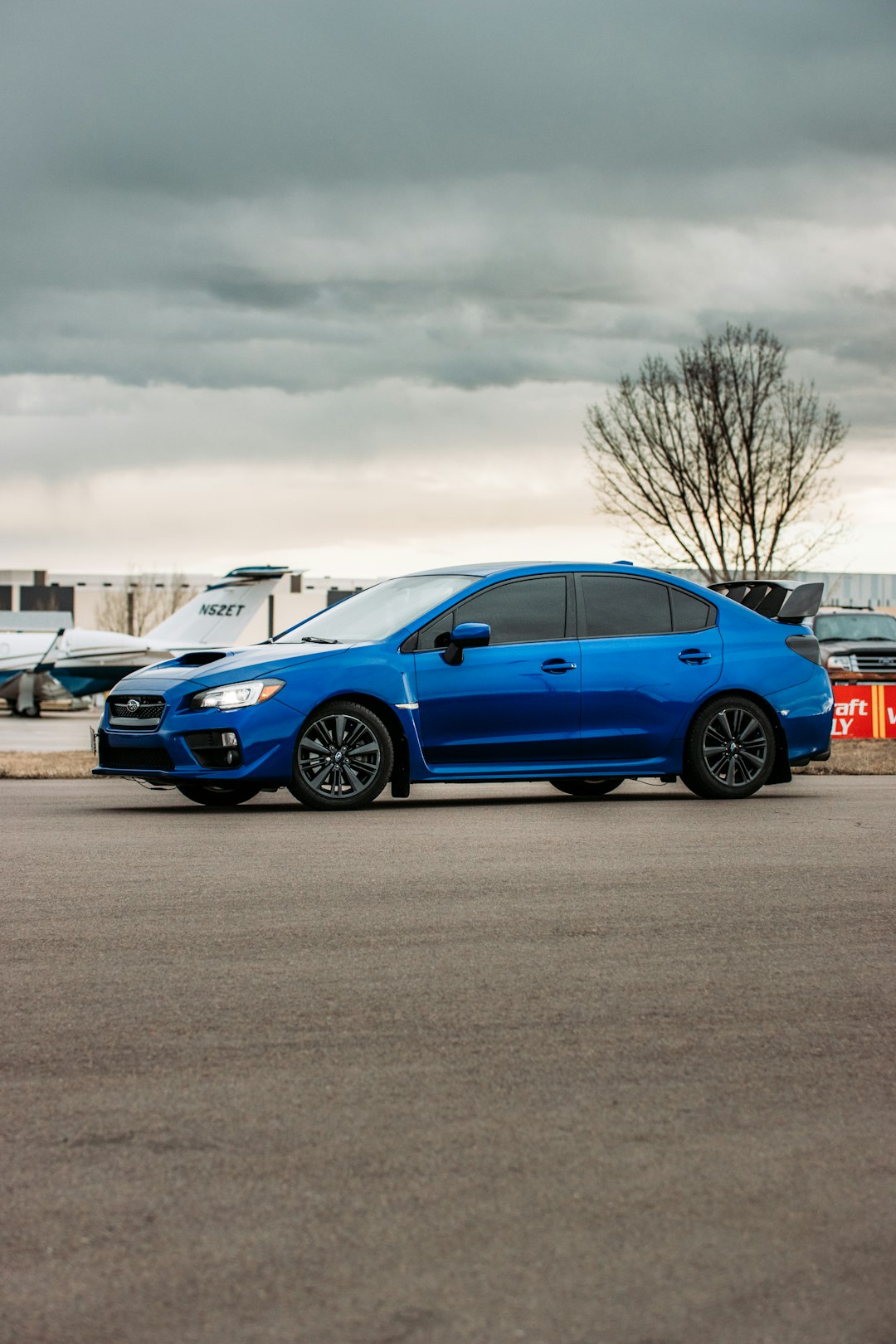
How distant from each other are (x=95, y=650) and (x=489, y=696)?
119 feet

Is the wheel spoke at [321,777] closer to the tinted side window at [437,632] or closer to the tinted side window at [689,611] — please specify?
the tinted side window at [437,632]

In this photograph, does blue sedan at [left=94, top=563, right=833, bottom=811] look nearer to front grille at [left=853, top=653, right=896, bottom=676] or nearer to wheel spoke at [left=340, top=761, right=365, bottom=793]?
wheel spoke at [left=340, top=761, right=365, bottom=793]

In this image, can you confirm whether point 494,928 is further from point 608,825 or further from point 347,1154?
point 608,825

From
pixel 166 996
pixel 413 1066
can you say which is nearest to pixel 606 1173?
pixel 413 1066

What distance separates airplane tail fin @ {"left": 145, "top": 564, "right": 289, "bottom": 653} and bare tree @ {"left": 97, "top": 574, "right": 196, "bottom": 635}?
4639cm

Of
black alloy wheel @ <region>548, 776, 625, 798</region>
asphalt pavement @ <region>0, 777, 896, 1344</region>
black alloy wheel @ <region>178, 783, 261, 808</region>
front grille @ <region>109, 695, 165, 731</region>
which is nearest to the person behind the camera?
asphalt pavement @ <region>0, 777, 896, 1344</region>

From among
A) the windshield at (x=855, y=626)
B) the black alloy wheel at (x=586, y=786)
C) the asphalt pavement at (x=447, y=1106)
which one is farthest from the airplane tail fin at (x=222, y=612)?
the asphalt pavement at (x=447, y=1106)

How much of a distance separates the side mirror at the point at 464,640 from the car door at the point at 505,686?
58mm

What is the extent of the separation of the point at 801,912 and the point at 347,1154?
3716 mm

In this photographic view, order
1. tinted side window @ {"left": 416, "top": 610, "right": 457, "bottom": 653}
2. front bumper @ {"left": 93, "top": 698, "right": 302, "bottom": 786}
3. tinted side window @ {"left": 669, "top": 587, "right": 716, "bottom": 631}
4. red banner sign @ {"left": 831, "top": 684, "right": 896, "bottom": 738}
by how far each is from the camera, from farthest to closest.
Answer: red banner sign @ {"left": 831, "top": 684, "right": 896, "bottom": 738} < tinted side window @ {"left": 669, "top": 587, "right": 716, "bottom": 631} < tinted side window @ {"left": 416, "top": 610, "right": 457, "bottom": 653} < front bumper @ {"left": 93, "top": 698, "right": 302, "bottom": 786}

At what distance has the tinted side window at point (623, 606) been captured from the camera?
1180 centimetres

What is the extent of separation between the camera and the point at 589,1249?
3.12 metres

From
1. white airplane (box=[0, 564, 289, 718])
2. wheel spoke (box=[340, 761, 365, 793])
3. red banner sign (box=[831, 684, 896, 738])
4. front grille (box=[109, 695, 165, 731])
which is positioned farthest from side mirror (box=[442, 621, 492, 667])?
white airplane (box=[0, 564, 289, 718])

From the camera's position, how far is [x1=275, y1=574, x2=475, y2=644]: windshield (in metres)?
11.6
